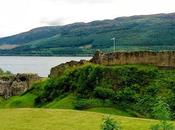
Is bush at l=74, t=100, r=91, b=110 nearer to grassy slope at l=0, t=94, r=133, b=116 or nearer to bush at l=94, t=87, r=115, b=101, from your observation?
grassy slope at l=0, t=94, r=133, b=116

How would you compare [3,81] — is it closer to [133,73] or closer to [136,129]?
[133,73]

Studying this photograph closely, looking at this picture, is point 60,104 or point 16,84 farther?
point 16,84

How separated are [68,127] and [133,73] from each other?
22.3 meters

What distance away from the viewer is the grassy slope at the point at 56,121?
3488cm

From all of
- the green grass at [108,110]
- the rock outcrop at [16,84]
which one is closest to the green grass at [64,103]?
the green grass at [108,110]

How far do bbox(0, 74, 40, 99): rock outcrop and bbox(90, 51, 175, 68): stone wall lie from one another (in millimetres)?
28151

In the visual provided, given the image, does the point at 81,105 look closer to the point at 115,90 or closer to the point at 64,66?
the point at 115,90

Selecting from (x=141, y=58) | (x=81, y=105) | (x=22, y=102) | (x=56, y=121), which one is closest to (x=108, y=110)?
(x=81, y=105)

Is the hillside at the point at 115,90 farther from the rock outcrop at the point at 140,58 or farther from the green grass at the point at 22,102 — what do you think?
the green grass at the point at 22,102

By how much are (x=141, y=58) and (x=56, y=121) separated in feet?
73.6

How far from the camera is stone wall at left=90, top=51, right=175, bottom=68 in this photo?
55.4 m

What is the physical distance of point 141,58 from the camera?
57.7 m

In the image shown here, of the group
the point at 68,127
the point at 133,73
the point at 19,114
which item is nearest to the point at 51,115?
the point at 19,114

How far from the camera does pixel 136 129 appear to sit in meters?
33.9
